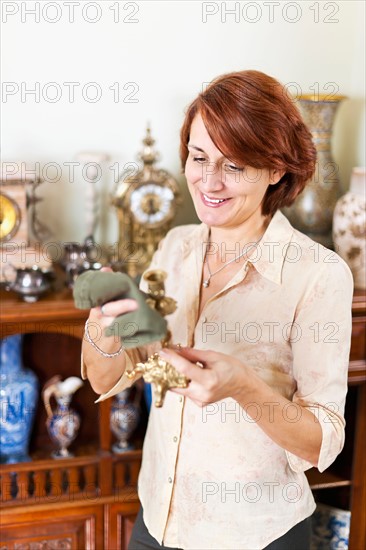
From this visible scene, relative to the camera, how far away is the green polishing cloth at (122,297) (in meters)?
1.05

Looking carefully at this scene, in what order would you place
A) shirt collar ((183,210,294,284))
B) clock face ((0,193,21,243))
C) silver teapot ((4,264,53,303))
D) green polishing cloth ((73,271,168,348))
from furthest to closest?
clock face ((0,193,21,243)) → silver teapot ((4,264,53,303)) → shirt collar ((183,210,294,284)) → green polishing cloth ((73,271,168,348))

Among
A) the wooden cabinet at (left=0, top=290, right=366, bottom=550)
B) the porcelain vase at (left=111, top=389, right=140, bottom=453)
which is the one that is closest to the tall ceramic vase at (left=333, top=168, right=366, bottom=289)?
the wooden cabinet at (left=0, top=290, right=366, bottom=550)

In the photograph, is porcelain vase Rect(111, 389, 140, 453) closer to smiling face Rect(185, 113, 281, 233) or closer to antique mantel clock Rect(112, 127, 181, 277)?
antique mantel clock Rect(112, 127, 181, 277)

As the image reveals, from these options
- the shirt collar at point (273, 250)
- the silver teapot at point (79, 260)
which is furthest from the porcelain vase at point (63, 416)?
the shirt collar at point (273, 250)

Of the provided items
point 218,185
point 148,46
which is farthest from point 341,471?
point 148,46

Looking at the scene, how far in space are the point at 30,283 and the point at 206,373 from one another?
0.65 metres

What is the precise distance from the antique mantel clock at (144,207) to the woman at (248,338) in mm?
314

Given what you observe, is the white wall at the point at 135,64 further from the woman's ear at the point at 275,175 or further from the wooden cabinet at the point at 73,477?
the woman's ear at the point at 275,175

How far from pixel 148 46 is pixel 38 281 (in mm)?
708

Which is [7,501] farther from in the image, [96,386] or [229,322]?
[229,322]

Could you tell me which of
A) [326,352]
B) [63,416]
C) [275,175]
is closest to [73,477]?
[63,416]

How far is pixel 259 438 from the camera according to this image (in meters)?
1.41

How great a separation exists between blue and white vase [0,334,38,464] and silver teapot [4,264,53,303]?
0.20m

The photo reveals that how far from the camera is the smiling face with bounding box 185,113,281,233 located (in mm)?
1320
